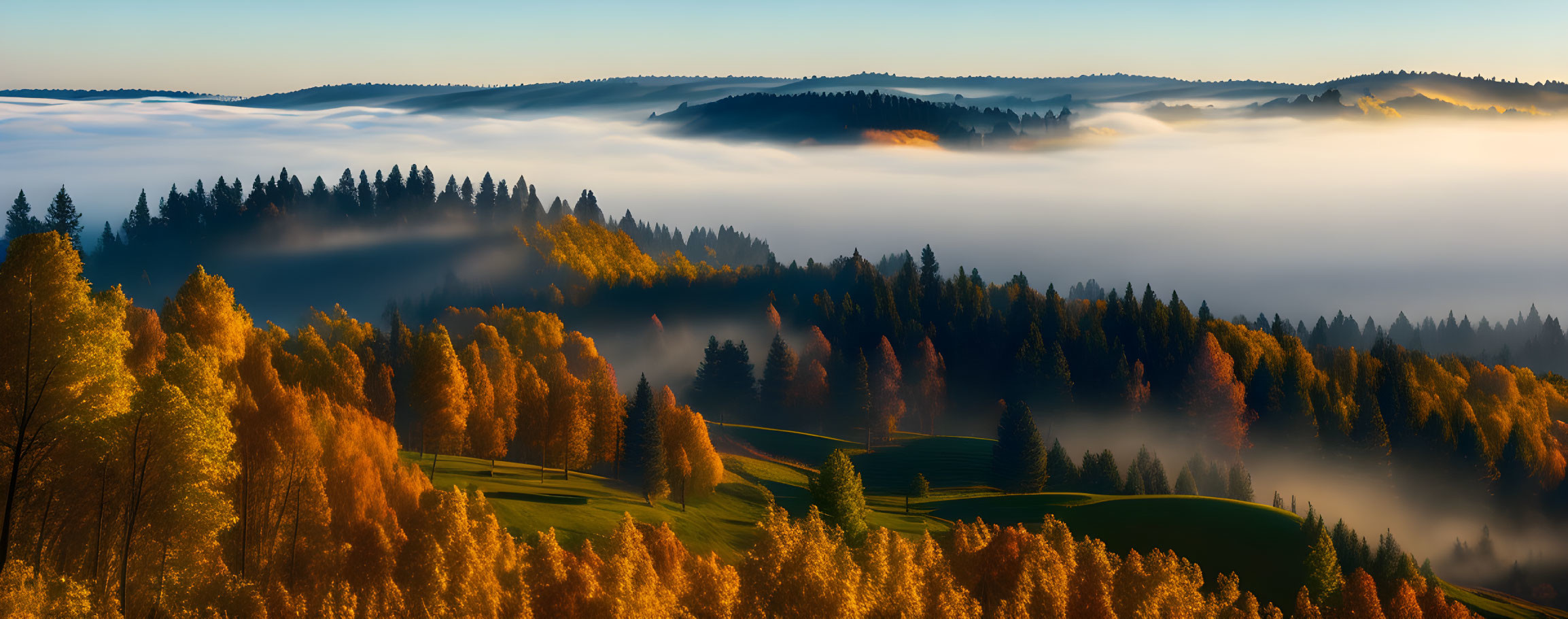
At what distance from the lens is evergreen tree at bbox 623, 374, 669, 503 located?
8012 centimetres

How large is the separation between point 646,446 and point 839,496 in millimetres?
15622

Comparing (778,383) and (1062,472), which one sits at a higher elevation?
(1062,472)

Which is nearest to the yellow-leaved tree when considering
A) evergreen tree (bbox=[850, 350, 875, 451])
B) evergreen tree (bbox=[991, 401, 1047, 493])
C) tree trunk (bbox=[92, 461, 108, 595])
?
tree trunk (bbox=[92, 461, 108, 595])

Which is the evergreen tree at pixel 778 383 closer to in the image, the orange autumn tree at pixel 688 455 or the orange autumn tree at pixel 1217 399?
the orange autumn tree at pixel 1217 399

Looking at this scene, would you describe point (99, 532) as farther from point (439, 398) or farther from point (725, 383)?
point (725, 383)

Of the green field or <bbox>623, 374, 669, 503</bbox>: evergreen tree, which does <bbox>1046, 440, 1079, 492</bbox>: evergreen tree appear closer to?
the green field

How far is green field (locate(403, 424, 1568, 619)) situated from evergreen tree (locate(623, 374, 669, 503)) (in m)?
1.45

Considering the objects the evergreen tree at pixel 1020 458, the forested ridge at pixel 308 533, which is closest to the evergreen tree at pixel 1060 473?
the evergreen tree at pixel 1020 458

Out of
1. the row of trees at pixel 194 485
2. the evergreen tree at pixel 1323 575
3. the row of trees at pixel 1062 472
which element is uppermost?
the row of trees at pixel 194 485

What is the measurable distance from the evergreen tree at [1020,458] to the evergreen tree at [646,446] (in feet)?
137

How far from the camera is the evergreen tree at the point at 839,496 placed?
75875mm

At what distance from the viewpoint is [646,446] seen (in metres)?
81.2

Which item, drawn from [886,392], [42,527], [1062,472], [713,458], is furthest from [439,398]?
[886,392]

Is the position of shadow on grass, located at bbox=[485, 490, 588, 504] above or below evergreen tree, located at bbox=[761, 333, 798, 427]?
above
